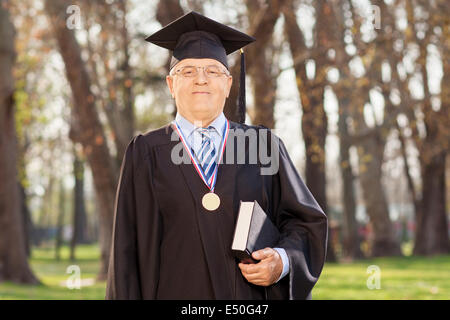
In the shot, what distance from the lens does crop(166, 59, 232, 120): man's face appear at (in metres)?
3.42

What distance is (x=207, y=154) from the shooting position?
338 centimetres

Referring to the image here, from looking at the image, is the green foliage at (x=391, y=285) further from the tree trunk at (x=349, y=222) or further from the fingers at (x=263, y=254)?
the fingers at (x=263, y=254)

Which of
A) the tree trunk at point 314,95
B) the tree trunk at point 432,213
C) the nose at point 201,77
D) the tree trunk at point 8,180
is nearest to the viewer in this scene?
the nose at point 201,77

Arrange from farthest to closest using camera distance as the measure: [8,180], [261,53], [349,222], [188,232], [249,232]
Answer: [349,222]
[8,180]
[261,53]
[188,232]
[249,232]

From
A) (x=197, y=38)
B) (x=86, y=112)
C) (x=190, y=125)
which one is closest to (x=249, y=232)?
(x=190, y=125)

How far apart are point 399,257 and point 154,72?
372 inches

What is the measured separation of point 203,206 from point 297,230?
51 centimetres

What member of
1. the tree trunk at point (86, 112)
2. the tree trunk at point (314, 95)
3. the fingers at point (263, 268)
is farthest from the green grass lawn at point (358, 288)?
the fingers at point (263, 268)

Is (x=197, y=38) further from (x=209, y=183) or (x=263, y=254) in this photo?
(x=263, y=254)

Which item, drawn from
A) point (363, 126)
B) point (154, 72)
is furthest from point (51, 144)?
point (363, 126)

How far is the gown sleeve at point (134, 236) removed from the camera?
319 centimetres

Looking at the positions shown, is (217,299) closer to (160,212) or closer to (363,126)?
(160,212)

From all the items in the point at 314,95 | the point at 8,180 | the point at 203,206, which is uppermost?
the point at 314,95

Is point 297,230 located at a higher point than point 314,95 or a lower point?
lower
